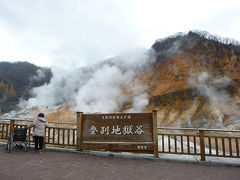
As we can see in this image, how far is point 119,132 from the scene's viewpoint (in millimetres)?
5574

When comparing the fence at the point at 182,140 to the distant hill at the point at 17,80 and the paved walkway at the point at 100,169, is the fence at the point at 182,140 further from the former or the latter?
the distant hill at the point at 17,80

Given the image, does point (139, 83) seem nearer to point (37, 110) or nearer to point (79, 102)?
point (79, 102)

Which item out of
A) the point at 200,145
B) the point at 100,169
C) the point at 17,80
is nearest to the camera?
the point at 100,169

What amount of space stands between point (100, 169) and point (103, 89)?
867 inches

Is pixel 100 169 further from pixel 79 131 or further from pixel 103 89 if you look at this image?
pixel 103 89

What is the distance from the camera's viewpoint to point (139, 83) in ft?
83.2

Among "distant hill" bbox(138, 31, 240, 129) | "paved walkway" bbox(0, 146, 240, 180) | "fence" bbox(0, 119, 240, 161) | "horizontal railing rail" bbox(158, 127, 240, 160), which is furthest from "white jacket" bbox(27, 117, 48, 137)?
"distant hill" bbox(138, 31, 240, 129)

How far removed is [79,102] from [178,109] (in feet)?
42.8

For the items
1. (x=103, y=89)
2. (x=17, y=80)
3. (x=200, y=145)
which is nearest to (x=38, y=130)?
(x=200, y=145)

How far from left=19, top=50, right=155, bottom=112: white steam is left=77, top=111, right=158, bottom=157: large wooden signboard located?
15365 millimetres

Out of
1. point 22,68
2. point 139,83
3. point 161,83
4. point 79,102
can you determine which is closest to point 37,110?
point 79,102

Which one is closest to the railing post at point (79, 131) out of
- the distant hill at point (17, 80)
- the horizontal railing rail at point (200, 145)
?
the horizontal railing rail at point (200, 145)

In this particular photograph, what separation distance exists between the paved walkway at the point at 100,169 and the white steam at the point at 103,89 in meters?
16.4

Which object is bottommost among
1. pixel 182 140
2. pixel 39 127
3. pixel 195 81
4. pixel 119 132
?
pixel 182 140
